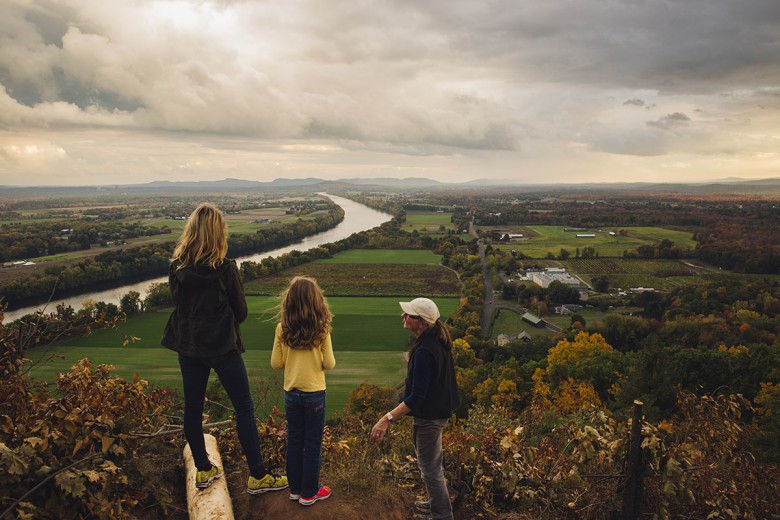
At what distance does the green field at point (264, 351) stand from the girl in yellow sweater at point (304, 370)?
58.7 feet

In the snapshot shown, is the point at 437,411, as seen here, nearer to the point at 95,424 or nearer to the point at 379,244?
the point at 95,424

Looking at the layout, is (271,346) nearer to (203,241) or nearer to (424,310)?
(203,241)

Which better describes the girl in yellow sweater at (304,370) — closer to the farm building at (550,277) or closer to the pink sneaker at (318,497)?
the pink sneaker at (318,497)

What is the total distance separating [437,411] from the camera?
4.04m

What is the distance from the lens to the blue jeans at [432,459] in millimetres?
4188

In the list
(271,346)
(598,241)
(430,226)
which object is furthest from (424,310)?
(430,226)

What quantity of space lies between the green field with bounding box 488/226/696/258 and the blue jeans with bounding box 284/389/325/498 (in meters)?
80.3

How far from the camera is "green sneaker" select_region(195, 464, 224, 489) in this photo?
170 inches

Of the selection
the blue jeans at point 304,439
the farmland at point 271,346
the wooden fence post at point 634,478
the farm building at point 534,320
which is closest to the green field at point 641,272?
the farm building at point 534,320

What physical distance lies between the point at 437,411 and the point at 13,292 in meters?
55.6

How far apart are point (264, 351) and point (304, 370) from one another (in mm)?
32712

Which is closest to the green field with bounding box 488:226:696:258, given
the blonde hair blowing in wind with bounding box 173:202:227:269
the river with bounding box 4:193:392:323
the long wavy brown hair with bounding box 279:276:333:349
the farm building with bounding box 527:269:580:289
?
A: the farm building with bounding box 527:269:580:289

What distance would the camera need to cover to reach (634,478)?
421cm

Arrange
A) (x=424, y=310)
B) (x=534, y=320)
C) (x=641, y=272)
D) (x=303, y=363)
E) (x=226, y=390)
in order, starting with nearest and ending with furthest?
(x=424, y=310) → (x=303, y=363) → (x=226, y=390) → (x=534, y=320) → (x=641, y=272)
